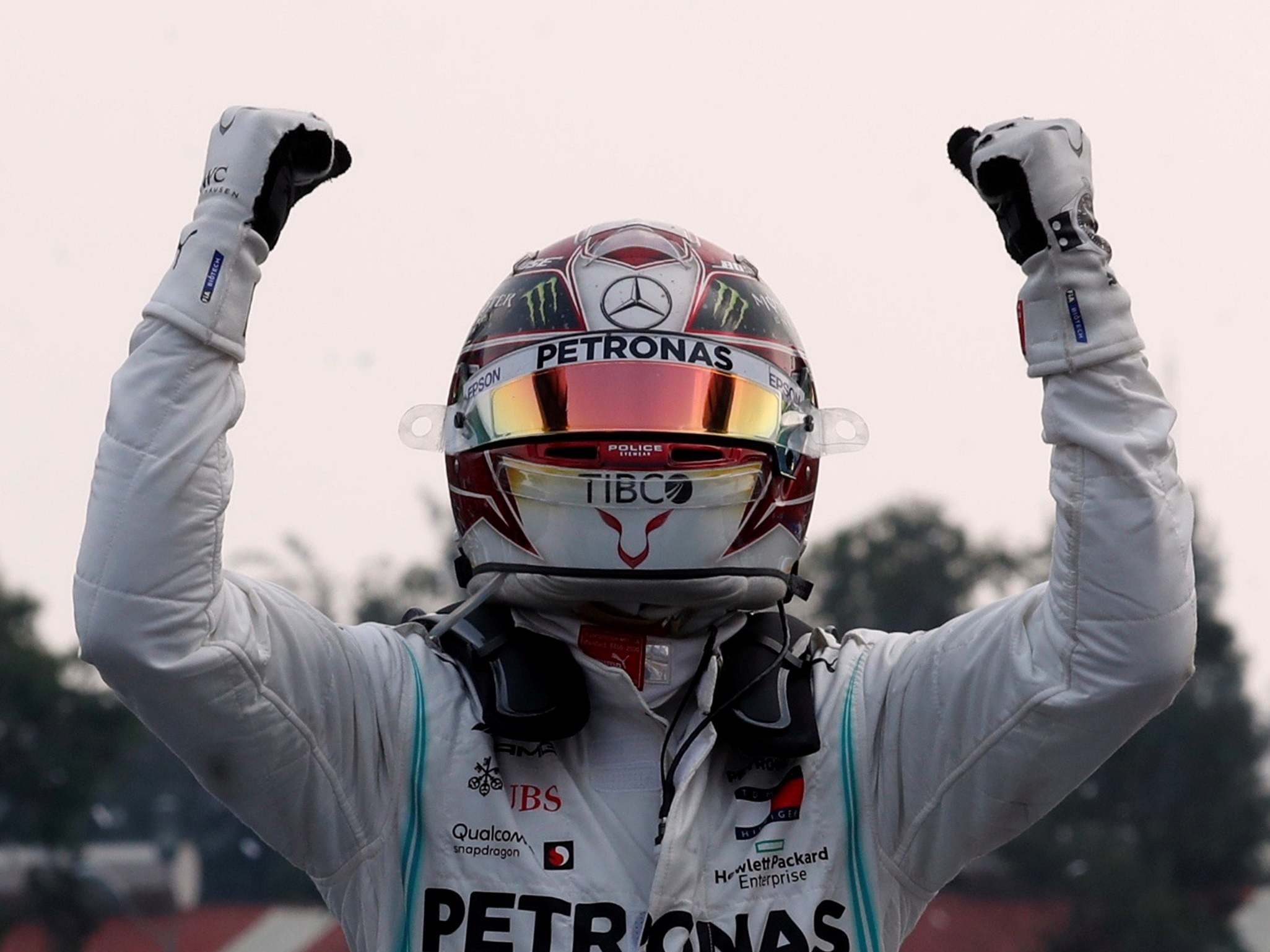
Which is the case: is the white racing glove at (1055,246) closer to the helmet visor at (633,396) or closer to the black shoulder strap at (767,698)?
the helmet visor at (633,396)

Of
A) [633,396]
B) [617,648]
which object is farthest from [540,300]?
[617,648]

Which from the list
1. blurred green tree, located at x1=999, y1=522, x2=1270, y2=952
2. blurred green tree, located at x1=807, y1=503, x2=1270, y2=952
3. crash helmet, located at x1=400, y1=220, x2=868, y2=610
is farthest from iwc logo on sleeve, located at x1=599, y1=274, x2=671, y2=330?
blurred green tree, located at x1=999, y1=522, x2=1270, y2=952

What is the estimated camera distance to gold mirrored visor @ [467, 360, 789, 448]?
525cm

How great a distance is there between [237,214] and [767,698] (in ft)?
5.34

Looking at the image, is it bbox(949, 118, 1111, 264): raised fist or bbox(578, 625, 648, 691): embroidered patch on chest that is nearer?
bbox(949, 118, 1111, 264): raised fist

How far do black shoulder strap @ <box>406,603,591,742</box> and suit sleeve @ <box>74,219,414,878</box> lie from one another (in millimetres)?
181

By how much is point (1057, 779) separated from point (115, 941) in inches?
1494

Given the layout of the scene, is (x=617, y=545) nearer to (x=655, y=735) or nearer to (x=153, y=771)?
(x=655, y=735)

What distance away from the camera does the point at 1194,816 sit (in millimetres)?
47281

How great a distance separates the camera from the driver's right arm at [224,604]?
4.57 meters

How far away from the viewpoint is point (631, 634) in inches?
209

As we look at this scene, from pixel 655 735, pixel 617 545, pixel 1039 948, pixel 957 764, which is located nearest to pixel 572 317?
pixel 617 545

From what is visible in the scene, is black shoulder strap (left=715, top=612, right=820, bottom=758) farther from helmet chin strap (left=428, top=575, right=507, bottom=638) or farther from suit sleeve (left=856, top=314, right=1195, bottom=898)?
helmet chin strap (left=428, top=575, right=507, bottom=638)

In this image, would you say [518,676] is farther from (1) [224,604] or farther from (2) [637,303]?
(2) [637,303]
